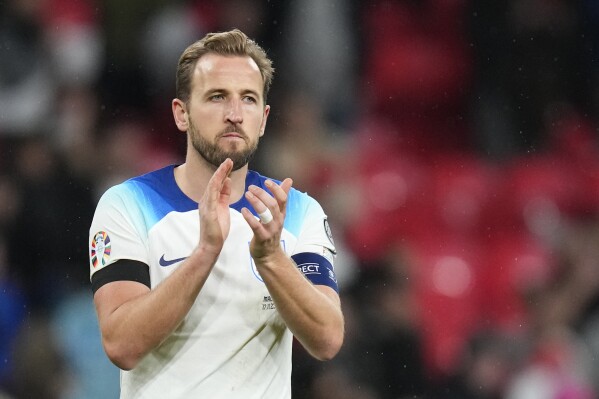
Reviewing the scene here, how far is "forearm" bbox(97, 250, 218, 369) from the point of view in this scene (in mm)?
2943

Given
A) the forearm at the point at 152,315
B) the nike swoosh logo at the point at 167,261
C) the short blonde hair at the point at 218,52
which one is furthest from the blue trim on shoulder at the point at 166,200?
the forearm at the point at 152,315

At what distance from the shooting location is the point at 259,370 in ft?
10.8

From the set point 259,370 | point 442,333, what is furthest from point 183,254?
point 442,333

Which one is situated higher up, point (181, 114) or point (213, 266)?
point (181, 114)

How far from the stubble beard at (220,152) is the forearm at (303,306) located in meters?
0.41

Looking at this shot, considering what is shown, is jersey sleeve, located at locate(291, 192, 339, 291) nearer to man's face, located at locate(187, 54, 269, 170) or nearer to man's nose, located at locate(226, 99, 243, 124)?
man's face, located at locate(187, 54, 269, 170)

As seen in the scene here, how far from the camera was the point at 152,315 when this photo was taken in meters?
2.96

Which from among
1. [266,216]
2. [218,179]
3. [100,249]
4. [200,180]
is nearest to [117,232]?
[100,249]

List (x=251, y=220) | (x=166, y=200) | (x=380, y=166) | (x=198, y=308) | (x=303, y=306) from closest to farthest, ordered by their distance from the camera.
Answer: (x=251, y=220)
(x=303, y=306)
(x=198, y=308)
(x=166, y=200)
(x=380, y=166)

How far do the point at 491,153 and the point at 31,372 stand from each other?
3.57 meters

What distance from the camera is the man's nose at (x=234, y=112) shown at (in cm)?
324

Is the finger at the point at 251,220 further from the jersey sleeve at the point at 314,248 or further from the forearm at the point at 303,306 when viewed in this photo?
the jersey sleeve at the point at 314,248

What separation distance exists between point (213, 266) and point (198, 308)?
0.20m

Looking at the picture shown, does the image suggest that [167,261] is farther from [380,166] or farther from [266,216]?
[380,166]
